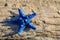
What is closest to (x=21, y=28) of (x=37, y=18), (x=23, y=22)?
(x=23, y=22)

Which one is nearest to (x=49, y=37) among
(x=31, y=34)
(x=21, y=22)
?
(x=31, y=34)

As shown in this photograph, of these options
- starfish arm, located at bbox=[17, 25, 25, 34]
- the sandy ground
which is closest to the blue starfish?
starfish arm, located at bbox=[17, 25, 25, 34]

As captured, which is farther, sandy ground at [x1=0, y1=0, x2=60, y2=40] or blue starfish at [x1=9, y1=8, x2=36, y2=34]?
sandy ground at [x1=0, y1=0, x2=60, y2=40]

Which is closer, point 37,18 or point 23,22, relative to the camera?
point 23,22

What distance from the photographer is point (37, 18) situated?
3182 millimetres

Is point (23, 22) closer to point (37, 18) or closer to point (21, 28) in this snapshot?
point (21, 28)

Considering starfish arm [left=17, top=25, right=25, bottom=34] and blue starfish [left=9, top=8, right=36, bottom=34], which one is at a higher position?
blue starfish [left=9, top=8, right=36, bottom=34]

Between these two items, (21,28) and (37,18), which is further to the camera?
(37,18)

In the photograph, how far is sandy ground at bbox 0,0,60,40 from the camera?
303cm

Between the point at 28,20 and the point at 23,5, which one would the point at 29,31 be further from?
the point at 23,5

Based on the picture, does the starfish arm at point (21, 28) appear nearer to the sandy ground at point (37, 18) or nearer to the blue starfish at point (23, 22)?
the blue starfish at point (23, 22)

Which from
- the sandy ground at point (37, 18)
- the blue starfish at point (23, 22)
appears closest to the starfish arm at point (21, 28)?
the blue starfish at point (23, 22)

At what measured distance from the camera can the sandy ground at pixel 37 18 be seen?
3031mm

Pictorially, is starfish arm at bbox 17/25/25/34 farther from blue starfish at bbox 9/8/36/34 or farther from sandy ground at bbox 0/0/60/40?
sandy ground at bbox 0/0/60/40
